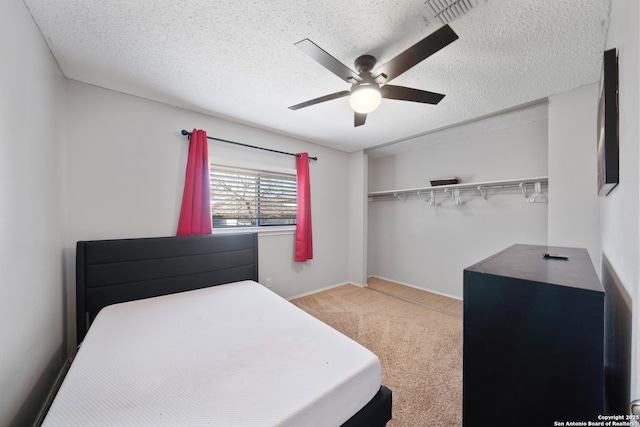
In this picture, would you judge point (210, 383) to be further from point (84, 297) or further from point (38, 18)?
point (38, 18)

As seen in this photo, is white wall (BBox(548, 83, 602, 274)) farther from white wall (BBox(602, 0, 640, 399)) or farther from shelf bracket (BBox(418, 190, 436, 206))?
shelf bracket (BBox(418, 190, 436, 206))

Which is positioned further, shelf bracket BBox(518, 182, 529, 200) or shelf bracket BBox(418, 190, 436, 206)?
shelf bracket BBox(418, 190, 436, 206)

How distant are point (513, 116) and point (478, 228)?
1.41 meters

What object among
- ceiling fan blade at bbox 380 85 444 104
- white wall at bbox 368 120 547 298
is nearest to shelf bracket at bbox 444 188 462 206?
white wall at bbox 368 120 547 298

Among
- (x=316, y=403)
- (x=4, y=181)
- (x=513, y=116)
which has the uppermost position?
(x=513, y=116)

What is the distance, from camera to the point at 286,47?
1.58 meters

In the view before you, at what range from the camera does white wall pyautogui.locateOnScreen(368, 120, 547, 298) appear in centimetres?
286

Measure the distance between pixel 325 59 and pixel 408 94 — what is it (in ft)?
2.26

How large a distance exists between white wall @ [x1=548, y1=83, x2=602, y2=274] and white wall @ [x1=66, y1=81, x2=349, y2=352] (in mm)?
2936

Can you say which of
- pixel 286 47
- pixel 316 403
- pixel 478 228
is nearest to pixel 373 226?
pixel 478 228

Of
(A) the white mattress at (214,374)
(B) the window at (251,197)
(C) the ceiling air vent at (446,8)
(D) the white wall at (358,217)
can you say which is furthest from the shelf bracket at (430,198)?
(A) the white mattress at (214,374)

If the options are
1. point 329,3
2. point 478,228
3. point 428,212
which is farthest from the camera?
point 428,212

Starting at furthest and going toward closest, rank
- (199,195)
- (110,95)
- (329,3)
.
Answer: (199,195) → (110,95) → (329,3)

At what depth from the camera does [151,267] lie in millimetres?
2086
